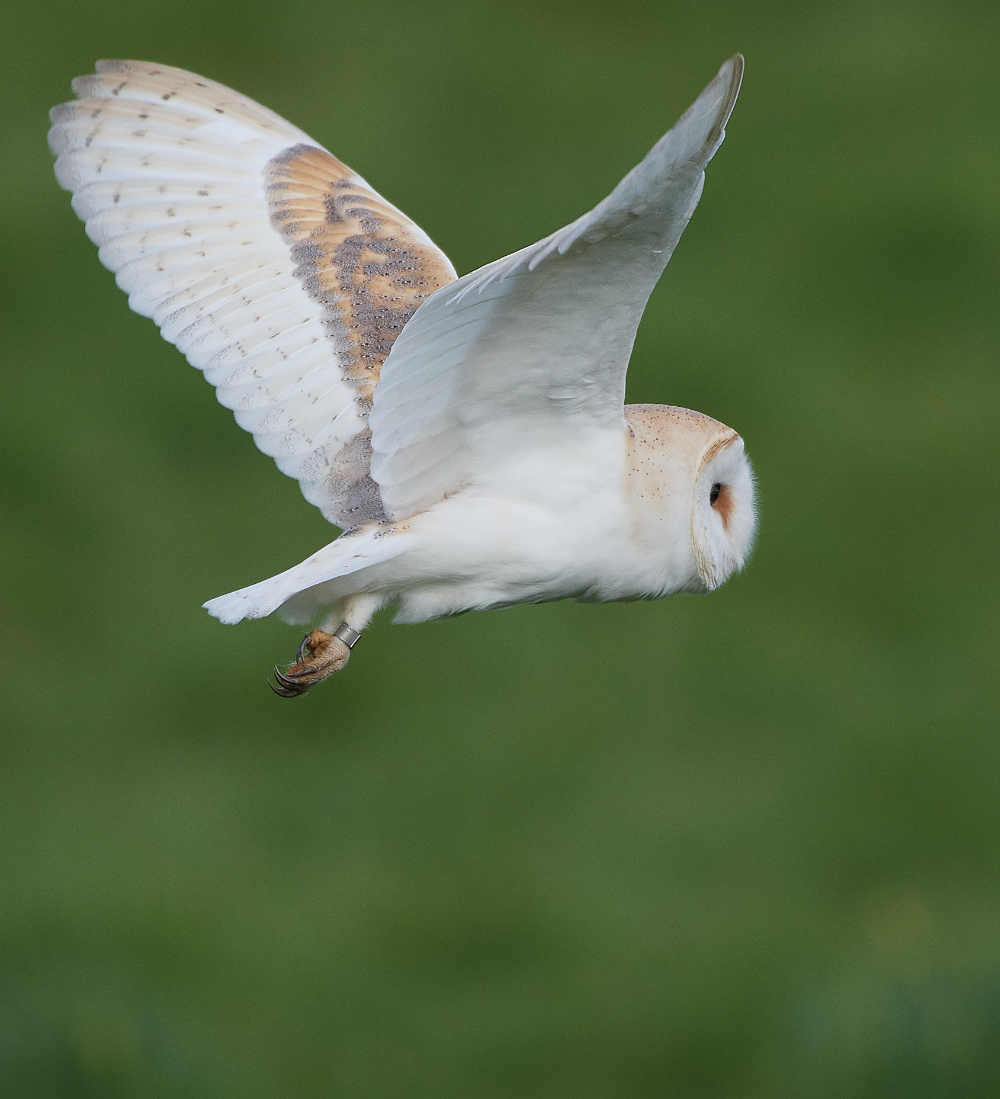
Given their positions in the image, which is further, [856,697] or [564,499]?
[856,697]

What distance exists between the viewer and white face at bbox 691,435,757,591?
3850 millimetres

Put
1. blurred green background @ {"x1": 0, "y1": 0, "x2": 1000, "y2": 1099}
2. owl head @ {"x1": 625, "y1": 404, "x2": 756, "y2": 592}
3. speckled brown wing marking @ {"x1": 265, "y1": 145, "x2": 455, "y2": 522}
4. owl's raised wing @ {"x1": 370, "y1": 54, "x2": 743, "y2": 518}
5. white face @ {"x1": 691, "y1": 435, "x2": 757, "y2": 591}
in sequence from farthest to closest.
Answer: blurred green background @ {"x1": 0, "y1": 0, "x2": 1000, "y2": 1099} → speckled brown wing marking @ {"x1": 265, "y1": 145, "x2": 455, "y2": 522} → white face @ {"x1": 691, "y1": 435, "x2": 757, "y2": 591} → owl head @ {"x1": 625, "y1": 404, "x2": 756, "y2": 592} → owl's raised wing @ {"x1": 370, "y1": 54, "x2": 743, "y2": 518}

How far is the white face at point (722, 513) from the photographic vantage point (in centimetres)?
385

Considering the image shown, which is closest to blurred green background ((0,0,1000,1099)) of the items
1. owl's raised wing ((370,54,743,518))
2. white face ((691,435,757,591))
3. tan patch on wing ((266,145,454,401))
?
white face ((691,435,757,591))

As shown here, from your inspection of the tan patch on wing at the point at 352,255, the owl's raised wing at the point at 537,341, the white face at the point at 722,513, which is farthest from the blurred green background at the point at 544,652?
the owl's raised wing at the point at 537,341

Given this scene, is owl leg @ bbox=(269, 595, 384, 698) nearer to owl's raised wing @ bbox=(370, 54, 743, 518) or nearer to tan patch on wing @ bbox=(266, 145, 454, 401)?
owl's raised wing @ bbox=(370, 54, 743, 518)

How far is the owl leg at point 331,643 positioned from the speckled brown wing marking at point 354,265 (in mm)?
188

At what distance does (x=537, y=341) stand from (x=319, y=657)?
2.33 feet

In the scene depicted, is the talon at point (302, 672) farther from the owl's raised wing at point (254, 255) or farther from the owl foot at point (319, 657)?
the owl's raised wing at point (254, 255)

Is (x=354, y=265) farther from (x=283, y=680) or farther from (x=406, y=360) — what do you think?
(x=283, y=680)

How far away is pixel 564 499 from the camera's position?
3.68 metres

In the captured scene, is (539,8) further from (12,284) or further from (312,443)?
(312,443)

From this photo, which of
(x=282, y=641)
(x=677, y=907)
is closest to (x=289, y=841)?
(x=282, y=641)

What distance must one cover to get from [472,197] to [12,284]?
2478 mm
